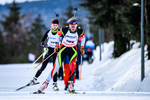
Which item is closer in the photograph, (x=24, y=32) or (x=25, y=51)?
(x=25, y=51)

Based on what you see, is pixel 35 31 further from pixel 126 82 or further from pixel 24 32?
pixel 126 82

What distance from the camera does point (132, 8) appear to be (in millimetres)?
18531

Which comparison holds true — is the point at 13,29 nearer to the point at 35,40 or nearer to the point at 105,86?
the point at 35,40

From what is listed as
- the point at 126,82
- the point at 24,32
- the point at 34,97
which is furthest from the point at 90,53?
the point at 24,32

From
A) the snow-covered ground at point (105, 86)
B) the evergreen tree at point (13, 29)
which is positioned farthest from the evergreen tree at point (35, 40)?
the snow-covered ground at point (105, 86)

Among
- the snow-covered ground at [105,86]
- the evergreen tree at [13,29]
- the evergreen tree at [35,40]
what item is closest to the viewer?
the snow-covered ground at [105,86]

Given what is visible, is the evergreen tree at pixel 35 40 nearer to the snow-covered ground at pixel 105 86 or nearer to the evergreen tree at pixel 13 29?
the evergreen tree at pixel 13 29

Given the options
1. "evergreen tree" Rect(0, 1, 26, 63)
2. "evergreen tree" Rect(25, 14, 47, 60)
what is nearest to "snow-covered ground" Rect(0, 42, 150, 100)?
"evergreen tree" Rect(25, 14, 47, 60)

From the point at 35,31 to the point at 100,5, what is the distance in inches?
2626

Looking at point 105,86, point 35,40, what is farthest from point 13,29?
point 105,86

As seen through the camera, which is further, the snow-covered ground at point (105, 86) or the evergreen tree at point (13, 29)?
the evergreen tree at point (13, 29)

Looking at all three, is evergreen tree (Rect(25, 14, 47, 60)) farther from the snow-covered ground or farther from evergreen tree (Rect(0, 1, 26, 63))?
the snow-covered ground

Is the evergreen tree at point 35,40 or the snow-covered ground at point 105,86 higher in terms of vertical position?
the snow-covered ground at point 105,86

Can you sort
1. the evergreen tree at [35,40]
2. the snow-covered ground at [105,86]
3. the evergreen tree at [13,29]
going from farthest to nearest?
the evergreen tree at [13,29] < the evergreen tree at [35,40] < the snow-covered ground at [105,86]
